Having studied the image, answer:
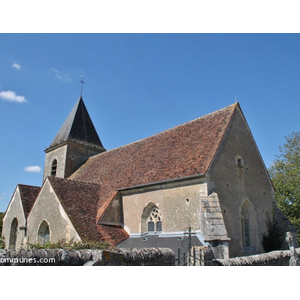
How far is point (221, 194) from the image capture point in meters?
13.0

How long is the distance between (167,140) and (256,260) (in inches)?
388

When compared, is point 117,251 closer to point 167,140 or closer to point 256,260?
point 256,260

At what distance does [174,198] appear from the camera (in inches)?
521

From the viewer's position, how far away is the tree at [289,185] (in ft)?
62.5

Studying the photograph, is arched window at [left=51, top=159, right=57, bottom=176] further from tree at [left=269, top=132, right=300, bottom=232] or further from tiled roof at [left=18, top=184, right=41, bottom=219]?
tree at [left=269, top=132, right=300, bottom=232]

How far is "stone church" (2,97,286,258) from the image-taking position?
489 inches

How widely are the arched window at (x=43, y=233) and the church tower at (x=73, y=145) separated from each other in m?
8.85

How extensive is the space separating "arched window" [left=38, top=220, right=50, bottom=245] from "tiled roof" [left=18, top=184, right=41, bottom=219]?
8.70 feet

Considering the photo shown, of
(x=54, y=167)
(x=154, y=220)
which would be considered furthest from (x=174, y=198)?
(x=54, y=167)

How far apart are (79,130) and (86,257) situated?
21997 mm

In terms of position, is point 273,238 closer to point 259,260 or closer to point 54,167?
point 259,260

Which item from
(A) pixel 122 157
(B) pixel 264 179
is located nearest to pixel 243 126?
(B) pixel 264 179

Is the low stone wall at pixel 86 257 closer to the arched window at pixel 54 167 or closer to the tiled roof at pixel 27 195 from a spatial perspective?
the tiled roof at pixel 27 195

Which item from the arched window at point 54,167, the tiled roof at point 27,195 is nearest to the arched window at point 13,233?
the tiled roof at point 27,195
